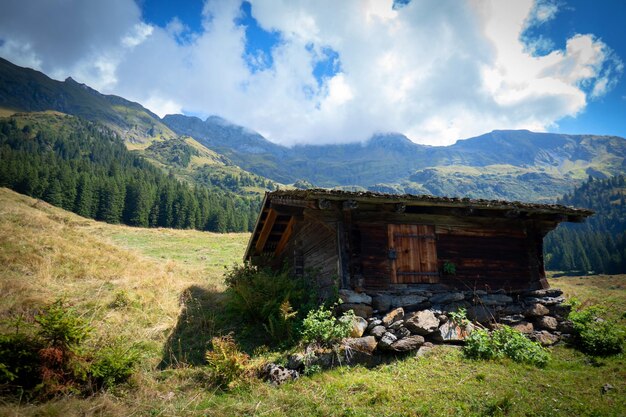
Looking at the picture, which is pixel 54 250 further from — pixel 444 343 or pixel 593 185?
pixel 593 185

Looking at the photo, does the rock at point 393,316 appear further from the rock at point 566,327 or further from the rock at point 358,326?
the rock at point 566,327

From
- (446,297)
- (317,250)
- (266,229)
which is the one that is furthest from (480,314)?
(266,229)

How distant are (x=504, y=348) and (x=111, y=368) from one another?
9701mm

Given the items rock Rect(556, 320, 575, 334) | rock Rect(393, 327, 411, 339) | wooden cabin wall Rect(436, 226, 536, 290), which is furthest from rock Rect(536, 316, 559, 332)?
rock Rect(393, 327, 411, 339)

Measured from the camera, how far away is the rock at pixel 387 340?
864cm

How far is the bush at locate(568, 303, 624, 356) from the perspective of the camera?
9266 millimetres

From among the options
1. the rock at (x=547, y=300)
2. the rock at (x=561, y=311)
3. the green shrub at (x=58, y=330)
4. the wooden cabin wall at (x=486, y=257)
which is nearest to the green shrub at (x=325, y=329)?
the wooden cabin wall at (x=486, y=257)

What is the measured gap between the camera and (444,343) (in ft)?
31.0

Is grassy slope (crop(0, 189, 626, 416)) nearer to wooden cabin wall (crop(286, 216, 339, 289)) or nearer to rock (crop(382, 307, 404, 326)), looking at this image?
rock (crop(382, 307, 404, 326))

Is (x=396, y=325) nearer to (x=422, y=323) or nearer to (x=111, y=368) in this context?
(x=422, y=323)

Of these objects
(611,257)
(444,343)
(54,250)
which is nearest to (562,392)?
(444,343)

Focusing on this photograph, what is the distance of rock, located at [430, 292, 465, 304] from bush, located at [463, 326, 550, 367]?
1.49 meters

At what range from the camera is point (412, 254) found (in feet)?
37.8

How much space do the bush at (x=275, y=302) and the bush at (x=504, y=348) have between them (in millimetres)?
4527
